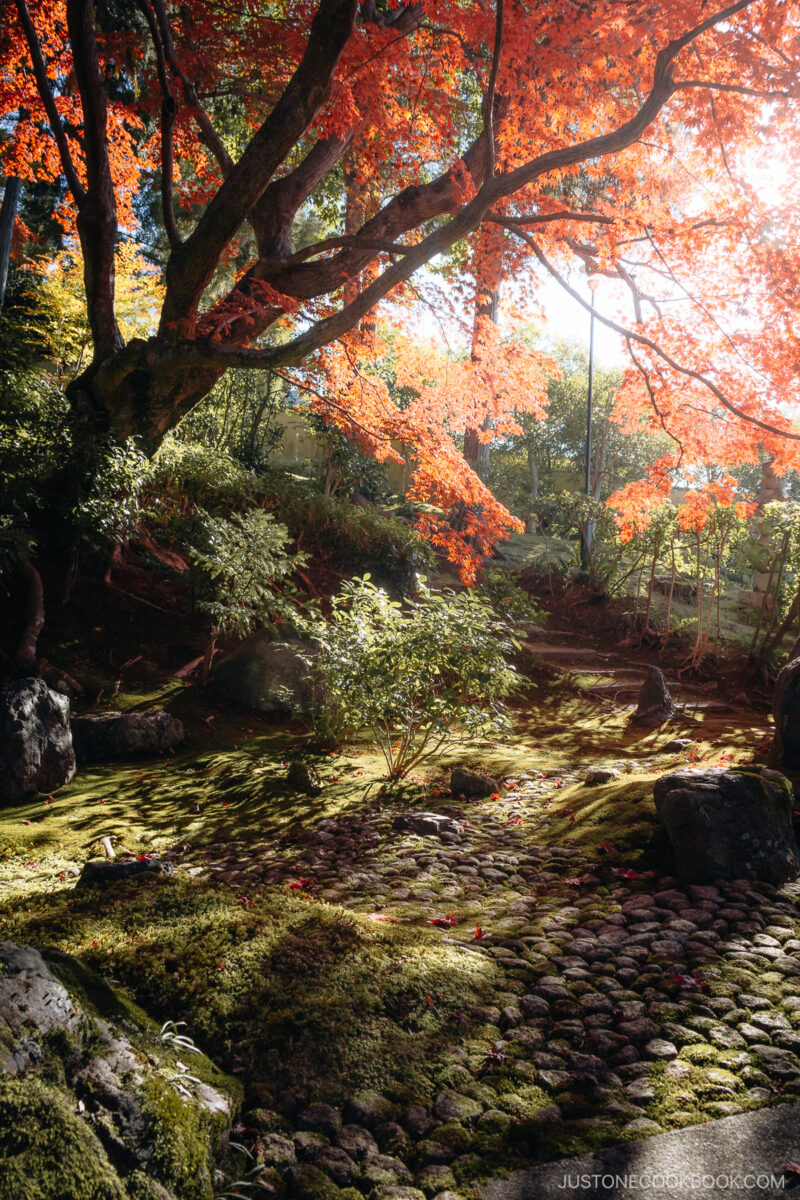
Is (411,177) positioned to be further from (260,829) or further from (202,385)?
(260,829)

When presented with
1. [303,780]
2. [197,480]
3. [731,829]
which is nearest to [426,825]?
[303,780]

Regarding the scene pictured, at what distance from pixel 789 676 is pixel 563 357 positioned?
23619 millimetres

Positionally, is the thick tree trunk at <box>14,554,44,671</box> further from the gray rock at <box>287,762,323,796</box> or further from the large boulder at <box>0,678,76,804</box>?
the gray rock at <box>287,762,323,796</box>

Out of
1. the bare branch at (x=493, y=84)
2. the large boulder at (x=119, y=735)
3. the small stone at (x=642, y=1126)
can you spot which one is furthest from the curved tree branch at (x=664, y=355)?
the small stone at (x=642, y=1126)

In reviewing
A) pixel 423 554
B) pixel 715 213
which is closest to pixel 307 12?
pixel 715 213

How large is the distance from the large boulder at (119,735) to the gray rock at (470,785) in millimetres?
2207

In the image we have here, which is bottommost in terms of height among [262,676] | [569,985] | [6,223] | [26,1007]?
[569,985]

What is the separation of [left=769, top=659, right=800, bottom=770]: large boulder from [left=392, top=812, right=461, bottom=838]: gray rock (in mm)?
2212

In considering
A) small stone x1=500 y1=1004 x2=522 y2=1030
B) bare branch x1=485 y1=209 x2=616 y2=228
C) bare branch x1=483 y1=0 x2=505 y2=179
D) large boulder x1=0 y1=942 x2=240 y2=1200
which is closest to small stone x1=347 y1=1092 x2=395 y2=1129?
large boulder x1=0 y1=942 x2=240 y2=1200

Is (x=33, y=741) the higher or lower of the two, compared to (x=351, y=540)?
lower

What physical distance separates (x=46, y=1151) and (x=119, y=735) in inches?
167

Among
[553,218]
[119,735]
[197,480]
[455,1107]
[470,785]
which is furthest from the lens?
[197,480]

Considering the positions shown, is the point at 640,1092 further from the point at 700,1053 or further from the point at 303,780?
the point at 303,780

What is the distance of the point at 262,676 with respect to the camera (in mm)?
6191
